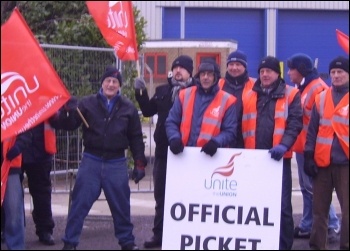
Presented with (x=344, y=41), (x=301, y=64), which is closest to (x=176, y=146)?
(x=344, y=41)

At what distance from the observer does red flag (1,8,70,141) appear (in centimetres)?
808

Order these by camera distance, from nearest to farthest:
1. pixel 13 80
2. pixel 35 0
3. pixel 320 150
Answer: pixel 13 80 → pixel 320 150 → pixel 35 0

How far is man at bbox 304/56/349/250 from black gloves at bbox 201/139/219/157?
97 cm

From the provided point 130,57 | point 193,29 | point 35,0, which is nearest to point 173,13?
point 193,29

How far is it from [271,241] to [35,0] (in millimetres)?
8068

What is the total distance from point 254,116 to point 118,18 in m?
1.64

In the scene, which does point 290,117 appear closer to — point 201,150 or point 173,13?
point 201,150

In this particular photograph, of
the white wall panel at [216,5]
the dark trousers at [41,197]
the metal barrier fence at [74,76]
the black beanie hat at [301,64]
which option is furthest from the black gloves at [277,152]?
the white wall panel at [216,5]

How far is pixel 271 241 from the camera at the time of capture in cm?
841

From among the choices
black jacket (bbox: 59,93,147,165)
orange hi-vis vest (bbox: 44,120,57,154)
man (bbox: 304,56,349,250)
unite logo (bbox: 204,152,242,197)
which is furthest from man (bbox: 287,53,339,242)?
orange hi-vis vest (bbox: 44,120,57,154)

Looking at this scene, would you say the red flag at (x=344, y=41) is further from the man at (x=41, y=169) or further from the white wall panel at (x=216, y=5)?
the white wall panel at (x=216, y=5)

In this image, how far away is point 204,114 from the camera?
877cm

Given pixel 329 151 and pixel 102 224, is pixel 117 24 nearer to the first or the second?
pixel 329 151

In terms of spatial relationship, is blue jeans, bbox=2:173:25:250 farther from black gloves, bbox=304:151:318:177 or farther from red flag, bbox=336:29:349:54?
red flag, bbox=336:29:349:54
